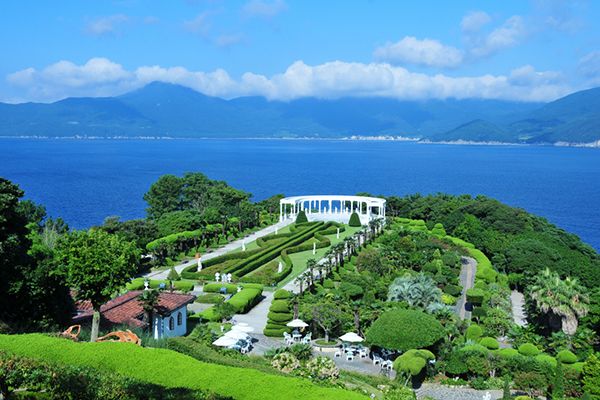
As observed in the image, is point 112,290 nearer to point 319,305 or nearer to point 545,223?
point 319,305

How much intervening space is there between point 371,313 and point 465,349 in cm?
563

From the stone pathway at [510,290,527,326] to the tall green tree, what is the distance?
2527 centimetres

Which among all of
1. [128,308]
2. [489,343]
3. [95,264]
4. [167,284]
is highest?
[95,264]

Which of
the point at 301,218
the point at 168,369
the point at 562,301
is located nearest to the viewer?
the point at 168,369

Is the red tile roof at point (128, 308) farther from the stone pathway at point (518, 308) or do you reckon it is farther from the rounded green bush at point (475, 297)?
the stone pathway at point (518, 308)

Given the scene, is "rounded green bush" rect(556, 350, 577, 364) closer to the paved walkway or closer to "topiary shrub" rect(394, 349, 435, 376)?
"topiary shrub" rect(394, 349, 435, 376)

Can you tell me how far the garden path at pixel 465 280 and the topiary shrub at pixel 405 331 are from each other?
414 inches

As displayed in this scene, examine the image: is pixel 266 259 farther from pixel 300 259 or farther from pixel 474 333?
pixel 474 333

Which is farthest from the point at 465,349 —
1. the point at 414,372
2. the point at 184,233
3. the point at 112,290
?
the point at 184,233

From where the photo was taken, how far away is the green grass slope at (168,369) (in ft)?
41.2

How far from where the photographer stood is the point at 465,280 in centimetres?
4609

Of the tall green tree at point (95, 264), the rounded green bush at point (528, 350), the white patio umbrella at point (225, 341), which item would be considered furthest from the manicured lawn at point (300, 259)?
the tall green tree at point (95, 264)

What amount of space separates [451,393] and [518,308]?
61.1ft

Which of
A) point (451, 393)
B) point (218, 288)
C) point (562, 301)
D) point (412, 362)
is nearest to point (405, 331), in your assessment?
point (412, 362)
